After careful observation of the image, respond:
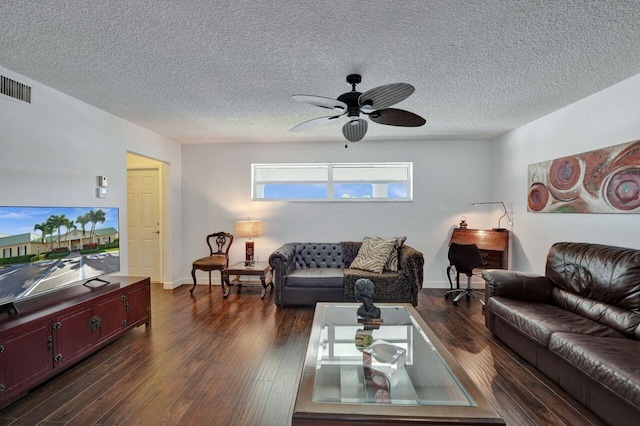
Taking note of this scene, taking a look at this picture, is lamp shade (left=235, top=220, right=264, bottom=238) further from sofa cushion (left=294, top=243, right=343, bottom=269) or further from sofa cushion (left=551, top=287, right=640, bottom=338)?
sofa cushion (left=551, top=287, right=640, bottom=338)

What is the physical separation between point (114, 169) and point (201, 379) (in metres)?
2.73

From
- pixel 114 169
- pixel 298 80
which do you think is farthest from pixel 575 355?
pixel 114 169

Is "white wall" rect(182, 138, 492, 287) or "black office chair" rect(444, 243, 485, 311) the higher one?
"white wall" rect(182, 138, 492, 287)

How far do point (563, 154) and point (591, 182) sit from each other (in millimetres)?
532

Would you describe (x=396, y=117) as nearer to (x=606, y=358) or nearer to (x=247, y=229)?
(x=606, y=358)

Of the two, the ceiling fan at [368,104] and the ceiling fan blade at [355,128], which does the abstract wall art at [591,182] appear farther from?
the ceiling fan blade at [355,128]

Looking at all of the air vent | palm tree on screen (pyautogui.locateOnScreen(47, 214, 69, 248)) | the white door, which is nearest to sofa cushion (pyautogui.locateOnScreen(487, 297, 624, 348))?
palm tree on screen (pyautogui.locateOnScreen(47, 214, 69, 248))

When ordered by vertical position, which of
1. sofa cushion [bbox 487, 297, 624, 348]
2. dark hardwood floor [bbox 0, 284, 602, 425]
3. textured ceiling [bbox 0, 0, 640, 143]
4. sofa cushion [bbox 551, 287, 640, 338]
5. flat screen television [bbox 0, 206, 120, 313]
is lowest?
dark hardwood floor [bbox 0, 284, 602, 425]

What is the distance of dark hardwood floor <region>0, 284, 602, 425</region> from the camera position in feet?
5.97

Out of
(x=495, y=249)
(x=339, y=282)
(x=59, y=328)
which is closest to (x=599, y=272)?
(x=495, y=249)

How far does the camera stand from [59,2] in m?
1.59

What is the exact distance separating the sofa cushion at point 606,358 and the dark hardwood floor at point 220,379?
12.8 inches

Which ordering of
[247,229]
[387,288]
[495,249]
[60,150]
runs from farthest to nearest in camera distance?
[247,229], [495,249], [387,288], [60,150]

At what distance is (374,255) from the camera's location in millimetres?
4117
